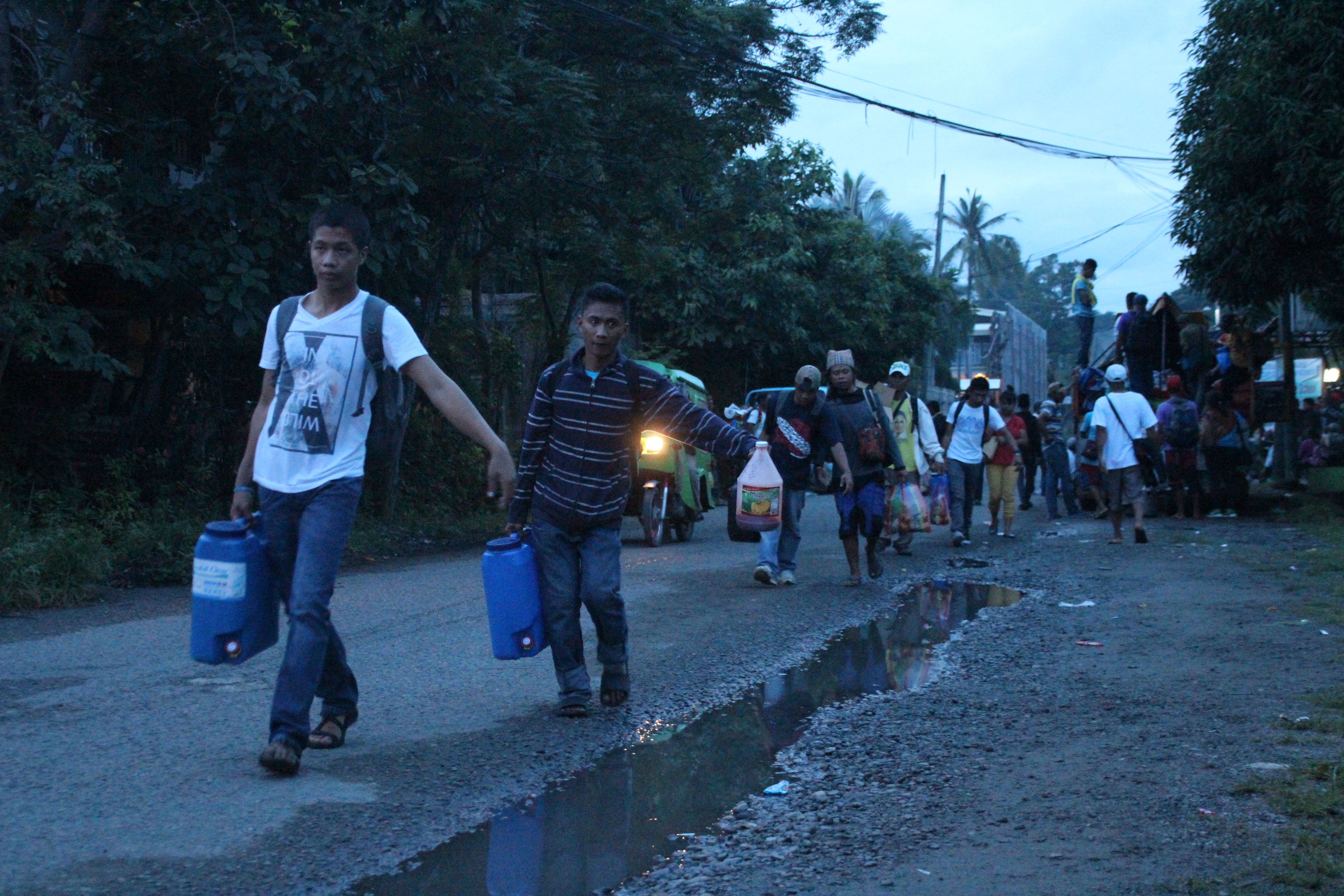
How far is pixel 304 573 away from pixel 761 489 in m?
3.08

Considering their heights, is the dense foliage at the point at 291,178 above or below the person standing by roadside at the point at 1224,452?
above

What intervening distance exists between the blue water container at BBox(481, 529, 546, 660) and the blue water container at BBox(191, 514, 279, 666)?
3.56 feet

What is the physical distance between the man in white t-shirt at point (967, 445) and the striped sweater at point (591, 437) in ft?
29.0

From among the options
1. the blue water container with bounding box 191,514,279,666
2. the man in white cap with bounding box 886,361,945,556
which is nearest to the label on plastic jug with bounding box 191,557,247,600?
the blue water container with bounding box 191,514,279,666

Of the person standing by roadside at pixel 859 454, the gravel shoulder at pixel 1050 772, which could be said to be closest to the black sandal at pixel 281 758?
the gravel shoulder at pixel 1050 772

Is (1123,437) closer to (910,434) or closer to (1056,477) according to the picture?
(910,434)

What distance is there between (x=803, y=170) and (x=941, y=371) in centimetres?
2156

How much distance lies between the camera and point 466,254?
17.4 metres


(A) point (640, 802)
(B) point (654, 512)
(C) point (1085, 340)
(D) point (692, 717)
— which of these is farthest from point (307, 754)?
(C) point (1085, 340)

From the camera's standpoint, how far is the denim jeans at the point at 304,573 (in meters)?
4.56

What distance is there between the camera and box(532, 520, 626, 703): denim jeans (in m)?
5.66

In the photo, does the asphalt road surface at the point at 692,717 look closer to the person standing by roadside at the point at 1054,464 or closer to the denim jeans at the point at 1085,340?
the person standing by roadside at the point at 1054,464

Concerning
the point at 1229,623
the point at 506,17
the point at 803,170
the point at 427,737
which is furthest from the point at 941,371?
the point at 427,737

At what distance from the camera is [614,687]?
233 inches
